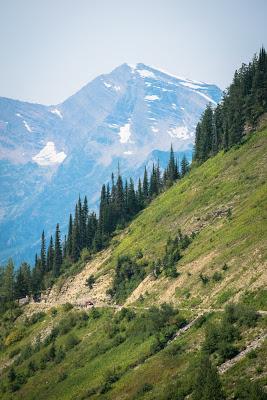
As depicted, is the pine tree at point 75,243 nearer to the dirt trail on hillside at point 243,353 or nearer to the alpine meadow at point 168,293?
the alpine meadow at point 168,293

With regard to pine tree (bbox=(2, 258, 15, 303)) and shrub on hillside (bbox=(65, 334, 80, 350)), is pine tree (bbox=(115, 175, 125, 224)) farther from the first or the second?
shrub on hillside (bbox=(65, 334, 80, 350))

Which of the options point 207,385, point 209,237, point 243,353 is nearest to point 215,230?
point 209,237

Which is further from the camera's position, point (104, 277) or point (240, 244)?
point (104, 277)

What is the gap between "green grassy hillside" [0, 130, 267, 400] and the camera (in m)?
58.6

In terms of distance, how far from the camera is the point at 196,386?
49.8 m

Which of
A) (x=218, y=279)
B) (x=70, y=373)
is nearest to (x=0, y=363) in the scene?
(x=70, y=373)

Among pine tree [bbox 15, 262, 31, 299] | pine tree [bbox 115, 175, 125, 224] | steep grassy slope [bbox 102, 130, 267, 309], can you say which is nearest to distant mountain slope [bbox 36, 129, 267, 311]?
steep grassy slope [bbox 102, 130, 267, 309]

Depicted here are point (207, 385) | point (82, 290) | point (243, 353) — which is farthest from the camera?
point (82, 290)

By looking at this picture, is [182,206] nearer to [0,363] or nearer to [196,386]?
[0,363]

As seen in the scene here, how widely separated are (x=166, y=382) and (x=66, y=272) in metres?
104

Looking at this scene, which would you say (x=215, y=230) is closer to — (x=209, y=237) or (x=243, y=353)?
(x=209, y=237)

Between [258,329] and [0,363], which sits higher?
[258,329]

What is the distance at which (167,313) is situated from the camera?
254ft

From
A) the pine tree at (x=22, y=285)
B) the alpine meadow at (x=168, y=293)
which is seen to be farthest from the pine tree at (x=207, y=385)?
the pine tree at (x=22, y=285)
